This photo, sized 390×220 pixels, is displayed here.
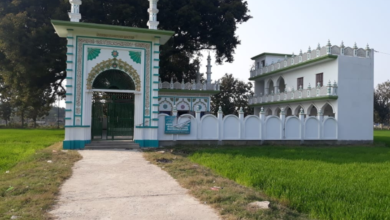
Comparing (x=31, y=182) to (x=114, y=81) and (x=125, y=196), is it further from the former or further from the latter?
(x=114, y=81)

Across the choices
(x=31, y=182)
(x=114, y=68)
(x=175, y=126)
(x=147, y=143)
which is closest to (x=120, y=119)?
(x=147, y=143)

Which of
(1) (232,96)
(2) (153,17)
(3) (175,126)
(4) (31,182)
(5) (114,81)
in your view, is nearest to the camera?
(4) (31,182)

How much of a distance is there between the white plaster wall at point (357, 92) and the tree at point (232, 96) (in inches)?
793

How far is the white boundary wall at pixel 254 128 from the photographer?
53.4ft

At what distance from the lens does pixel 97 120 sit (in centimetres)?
1608

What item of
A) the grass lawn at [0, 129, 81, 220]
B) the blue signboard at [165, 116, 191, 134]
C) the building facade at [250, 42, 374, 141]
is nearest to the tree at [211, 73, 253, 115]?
the building facade at [250, 42, 374, 141]

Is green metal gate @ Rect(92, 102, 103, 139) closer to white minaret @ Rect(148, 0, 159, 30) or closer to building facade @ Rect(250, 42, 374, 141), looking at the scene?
white minaret @ Rect(148, 0, 159, 30)

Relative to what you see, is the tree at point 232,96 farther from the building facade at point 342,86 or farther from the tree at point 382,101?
the tree at point 382,101

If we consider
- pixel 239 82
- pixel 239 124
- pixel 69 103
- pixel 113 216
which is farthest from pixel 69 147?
pixel 239 82

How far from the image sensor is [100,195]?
6.58 metres

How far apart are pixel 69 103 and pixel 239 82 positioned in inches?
1210

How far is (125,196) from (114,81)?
9.88 m

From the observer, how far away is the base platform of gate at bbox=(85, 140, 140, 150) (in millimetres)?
14652

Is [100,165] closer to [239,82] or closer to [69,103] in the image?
[69,103]
